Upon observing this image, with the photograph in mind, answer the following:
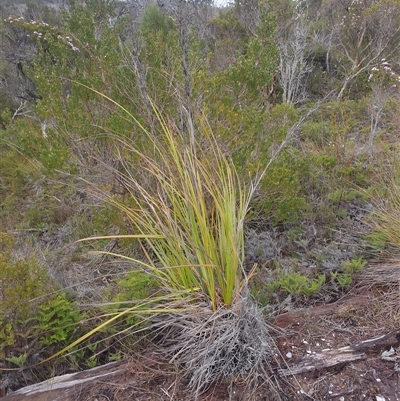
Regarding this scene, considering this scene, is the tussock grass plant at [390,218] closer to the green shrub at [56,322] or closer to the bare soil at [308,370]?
the bare soil at [308,370]

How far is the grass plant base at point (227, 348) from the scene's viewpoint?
4.56 feet

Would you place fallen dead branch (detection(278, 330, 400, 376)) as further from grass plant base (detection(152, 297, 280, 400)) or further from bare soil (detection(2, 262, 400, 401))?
grass plant base (detection(152, 297, 280, 400))

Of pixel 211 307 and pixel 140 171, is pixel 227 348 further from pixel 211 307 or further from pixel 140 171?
pixel 140 171

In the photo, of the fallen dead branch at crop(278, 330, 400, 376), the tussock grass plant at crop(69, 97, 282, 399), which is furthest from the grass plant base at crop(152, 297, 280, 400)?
the fallen dead branch at crop(278, 330, 400, 376)

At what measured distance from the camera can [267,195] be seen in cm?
248

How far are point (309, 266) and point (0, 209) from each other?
116 inches

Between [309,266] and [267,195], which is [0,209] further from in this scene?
[309,266]

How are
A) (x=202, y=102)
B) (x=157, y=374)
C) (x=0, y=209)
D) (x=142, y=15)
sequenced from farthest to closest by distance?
(x=142, y=15) → (x=0, y=209) → (x=202, y=102) → (x=157, y=374)

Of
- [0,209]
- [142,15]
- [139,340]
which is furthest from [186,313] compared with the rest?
[142,15]

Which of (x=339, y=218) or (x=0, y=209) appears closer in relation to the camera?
(x=339, y=218)

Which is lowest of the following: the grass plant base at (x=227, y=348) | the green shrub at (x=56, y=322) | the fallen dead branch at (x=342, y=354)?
the fallen dead branch at (x=342, y=354)

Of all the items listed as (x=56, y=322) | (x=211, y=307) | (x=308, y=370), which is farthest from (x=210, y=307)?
(x=56, y=322)

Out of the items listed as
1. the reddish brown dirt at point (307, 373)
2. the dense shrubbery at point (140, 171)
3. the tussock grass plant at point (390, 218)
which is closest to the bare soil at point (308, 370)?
the reddish brown dirt at point (307, 373)

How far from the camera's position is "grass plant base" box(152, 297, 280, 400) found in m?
1.39
